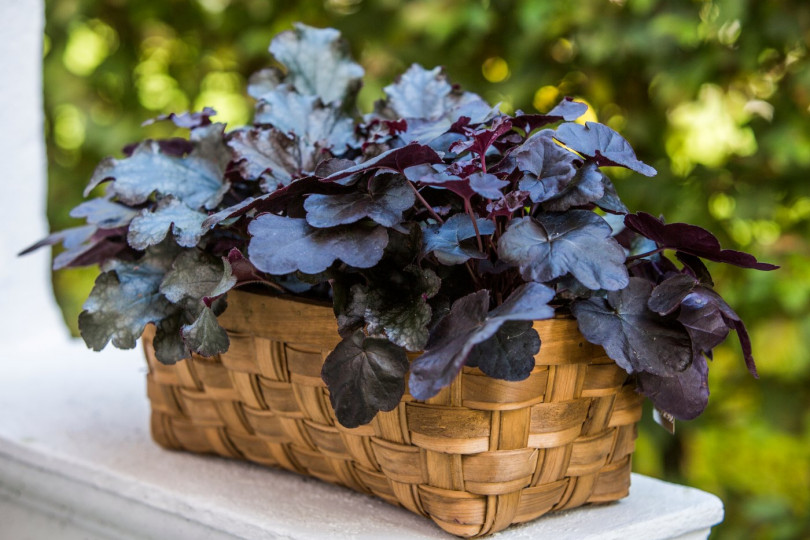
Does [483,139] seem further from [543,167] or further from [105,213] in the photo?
[105,213]

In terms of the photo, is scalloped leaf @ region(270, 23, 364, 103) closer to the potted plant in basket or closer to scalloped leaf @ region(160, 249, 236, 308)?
the potted plant in basket

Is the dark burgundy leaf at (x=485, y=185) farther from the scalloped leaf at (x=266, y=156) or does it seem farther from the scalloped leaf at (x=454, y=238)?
the scalloped leaf at (x=266, y=156)

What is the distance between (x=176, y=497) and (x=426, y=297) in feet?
1.12

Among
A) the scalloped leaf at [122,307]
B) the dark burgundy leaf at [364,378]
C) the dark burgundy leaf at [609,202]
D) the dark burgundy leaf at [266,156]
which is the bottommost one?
the scalloped leaf at [122,307]

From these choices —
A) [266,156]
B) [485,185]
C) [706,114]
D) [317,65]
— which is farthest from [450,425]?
[706,114]

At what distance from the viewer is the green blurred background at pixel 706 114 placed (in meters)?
1.42

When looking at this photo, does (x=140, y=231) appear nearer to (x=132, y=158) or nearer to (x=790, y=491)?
(x=132, y=158)

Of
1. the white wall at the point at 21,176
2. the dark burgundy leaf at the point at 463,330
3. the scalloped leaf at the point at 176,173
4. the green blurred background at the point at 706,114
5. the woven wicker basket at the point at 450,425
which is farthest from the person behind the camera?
the green blurred background at the point at 706,114

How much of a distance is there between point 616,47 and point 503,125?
1.04 m

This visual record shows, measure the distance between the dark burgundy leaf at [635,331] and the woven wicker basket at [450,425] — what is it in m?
0.02

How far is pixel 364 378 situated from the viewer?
528 millimetres

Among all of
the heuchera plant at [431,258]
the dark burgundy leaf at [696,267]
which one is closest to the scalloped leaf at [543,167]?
the heuchera plant at [431,258]

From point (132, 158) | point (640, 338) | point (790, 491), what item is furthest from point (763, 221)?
point (132, 158)

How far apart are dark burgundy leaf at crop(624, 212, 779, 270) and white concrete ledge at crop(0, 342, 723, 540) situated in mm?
246
